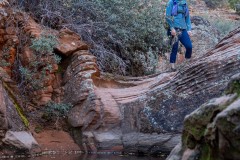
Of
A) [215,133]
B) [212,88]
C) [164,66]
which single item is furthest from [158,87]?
[215,133]

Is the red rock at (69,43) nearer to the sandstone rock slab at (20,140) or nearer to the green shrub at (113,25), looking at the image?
the green shrub at (113,25)

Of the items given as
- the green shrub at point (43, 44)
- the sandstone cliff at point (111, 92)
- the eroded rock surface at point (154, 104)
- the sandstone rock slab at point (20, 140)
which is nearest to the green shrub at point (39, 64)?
the green shrub at point (43, 44)

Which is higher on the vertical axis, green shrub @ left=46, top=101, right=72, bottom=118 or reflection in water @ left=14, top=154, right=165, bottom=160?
green shrub @ left=46, top=101, right=72, bottom=118

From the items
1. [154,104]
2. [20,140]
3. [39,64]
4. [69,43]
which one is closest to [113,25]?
[69,43]

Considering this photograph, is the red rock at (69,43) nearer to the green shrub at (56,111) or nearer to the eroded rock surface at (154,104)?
the eroded rock surface at (154,104)

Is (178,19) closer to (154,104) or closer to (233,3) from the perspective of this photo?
(154,104)

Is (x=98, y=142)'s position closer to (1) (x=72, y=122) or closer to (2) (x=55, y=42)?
(1) (x=72, y=122)

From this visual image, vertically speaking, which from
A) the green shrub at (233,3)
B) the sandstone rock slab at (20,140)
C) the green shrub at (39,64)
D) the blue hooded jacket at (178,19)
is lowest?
the sandstone rock slab at (20,140)

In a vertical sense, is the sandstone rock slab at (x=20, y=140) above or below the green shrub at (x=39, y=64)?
below

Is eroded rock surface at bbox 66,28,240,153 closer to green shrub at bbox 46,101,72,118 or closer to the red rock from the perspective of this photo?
green shrub at bbox 46,101,72,118

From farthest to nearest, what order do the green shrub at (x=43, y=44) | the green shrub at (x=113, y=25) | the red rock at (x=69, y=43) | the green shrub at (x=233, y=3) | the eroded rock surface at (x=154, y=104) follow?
1. the green shrub at (x=233, y=3)
2. the green shrub at (x=113, y=25)
3. the red rock at (x=69, y=43)
4. the green shrub at (x=43, y=44)
5. the eroded rock surface at (x=154, y=104)

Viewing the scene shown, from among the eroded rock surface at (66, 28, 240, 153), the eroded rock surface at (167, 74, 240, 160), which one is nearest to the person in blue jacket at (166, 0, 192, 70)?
the eroded rock surface at (66, 28, 240, 153)

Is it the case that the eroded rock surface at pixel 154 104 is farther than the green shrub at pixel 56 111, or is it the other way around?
the green shrub at pixel 56 111

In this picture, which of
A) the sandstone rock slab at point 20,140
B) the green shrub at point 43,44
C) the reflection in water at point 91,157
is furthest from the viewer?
the green shrub at point 43,44
